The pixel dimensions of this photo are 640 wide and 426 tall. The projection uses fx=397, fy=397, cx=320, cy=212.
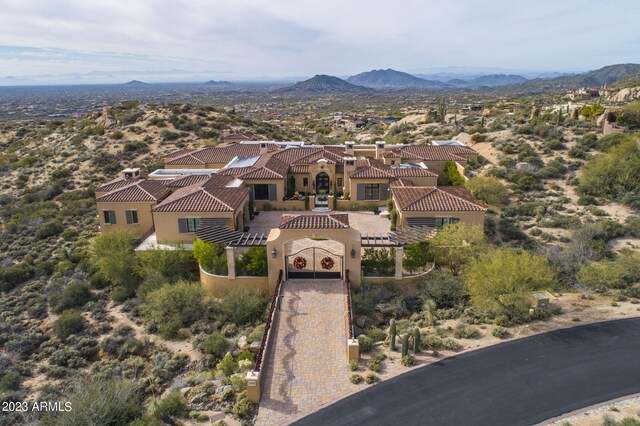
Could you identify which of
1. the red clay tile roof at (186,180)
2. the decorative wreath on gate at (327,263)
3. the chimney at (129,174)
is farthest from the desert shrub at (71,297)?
the decorative wreath on gate at (327,263)

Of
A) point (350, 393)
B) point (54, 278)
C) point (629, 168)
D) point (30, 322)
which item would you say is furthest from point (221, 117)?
point (350, 393)

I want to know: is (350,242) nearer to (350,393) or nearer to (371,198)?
(350,393)

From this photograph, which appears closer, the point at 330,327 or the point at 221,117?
the point at 330,327

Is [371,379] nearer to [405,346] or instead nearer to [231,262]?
[405,346]

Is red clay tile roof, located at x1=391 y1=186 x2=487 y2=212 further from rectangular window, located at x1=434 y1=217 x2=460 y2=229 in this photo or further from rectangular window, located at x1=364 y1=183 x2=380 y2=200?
rectangular window, located at x1=364 y1=183 x2=380 y2=200

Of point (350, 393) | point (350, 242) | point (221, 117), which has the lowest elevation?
point (350, 393)
